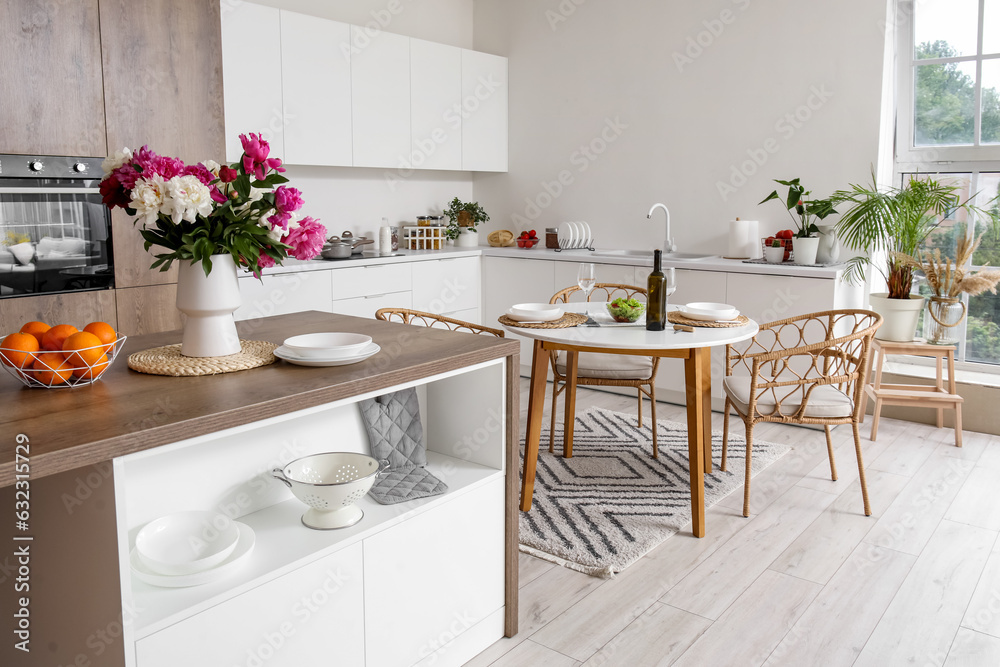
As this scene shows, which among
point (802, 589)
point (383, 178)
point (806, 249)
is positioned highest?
point (383, 178)

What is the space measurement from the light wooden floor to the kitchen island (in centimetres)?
31

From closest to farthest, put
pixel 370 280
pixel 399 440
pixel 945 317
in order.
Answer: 1. pixel 399 440
2. pixel 945 317
3. pixel 370 280

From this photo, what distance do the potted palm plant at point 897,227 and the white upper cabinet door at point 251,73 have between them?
3047 millimetres

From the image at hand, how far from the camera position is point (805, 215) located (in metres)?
4.24

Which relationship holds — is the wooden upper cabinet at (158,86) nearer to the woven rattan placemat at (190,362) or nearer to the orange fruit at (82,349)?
the woven rattan placemat at (190,362)

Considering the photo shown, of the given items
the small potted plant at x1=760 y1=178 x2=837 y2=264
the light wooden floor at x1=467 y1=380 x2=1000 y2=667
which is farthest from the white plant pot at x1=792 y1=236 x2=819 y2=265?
the light wooden floor at x1=467 y1=380 x2=1000 y2=667

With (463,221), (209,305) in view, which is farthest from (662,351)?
(463,221)

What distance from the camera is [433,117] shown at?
5074 millimetres

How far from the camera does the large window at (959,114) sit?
3992mm

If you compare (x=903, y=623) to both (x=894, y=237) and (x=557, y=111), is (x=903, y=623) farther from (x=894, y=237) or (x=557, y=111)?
(x=557, y=111)

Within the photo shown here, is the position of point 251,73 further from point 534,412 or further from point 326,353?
point 326,353

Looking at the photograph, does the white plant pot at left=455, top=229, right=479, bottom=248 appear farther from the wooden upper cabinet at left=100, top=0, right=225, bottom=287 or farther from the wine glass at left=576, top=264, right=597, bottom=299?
the wine glass at left=576, top=264, right=597, bottom=299

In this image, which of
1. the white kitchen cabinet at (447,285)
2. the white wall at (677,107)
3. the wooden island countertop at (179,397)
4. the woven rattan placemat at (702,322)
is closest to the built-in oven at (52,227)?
the wooden island countertop at (179,397)

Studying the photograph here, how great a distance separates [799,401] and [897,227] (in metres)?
1.49
